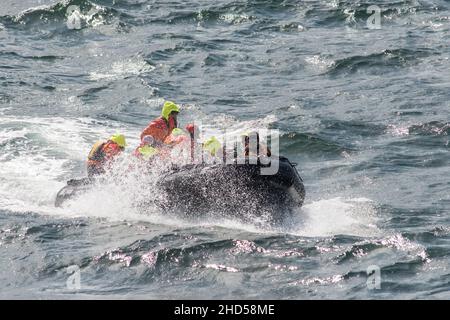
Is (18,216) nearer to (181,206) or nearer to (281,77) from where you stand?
(181,206)

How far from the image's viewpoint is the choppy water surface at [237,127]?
40.1 feet

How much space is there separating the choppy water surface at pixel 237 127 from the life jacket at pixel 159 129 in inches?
45.7

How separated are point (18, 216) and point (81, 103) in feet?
23.9

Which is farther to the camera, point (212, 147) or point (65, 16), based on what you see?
point (65, 16)

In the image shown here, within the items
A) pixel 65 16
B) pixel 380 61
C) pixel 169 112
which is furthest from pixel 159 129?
pixel 65 16

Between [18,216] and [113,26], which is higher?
[113,26]

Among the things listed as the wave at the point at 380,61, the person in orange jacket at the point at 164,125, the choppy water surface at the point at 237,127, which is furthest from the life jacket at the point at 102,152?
the wave at the point at 380,61

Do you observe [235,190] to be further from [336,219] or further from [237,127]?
[237,127]

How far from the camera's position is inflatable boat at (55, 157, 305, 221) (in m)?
14.2

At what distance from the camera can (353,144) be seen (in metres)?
18.8

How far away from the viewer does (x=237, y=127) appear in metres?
20.3

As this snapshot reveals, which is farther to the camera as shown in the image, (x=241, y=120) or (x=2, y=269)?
(x=241, y=120)

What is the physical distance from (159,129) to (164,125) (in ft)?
0.41
